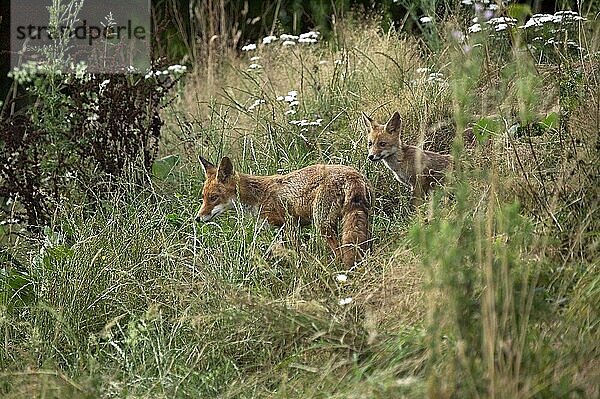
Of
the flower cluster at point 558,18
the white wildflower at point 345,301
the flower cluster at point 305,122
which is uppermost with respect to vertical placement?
the flower cluster at point 558,18

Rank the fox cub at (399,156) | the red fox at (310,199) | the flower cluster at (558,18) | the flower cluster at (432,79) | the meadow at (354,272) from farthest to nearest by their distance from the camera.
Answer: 1. the flower cluster at (432,79)
2. the flower cluster at (558,18)
3. the fox cub at (399,156)
4. the red fox at (310,199)
5. the meadow at (354,272)

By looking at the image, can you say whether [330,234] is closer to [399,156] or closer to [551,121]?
[399,156]

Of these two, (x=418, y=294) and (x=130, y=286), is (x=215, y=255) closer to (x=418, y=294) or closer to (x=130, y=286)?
(x=130, y=286)

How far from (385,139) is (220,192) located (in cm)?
115

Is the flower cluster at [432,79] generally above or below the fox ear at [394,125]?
above

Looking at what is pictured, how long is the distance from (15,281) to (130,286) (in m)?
0.75

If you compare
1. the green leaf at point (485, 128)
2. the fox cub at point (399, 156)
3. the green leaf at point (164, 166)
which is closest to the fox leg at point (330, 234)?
the fox cub at point (399, 156)

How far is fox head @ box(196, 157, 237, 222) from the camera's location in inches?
221

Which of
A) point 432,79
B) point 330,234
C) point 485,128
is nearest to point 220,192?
point 330,234

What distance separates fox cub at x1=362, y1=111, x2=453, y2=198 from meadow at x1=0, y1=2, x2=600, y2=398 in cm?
22

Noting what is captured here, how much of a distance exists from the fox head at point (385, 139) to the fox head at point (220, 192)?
37.1 inches

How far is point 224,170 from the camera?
18.6 ft

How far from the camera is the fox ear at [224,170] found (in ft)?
18.5

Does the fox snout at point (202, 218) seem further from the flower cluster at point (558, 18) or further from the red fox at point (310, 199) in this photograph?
the flower cluster at point (558, 18)
